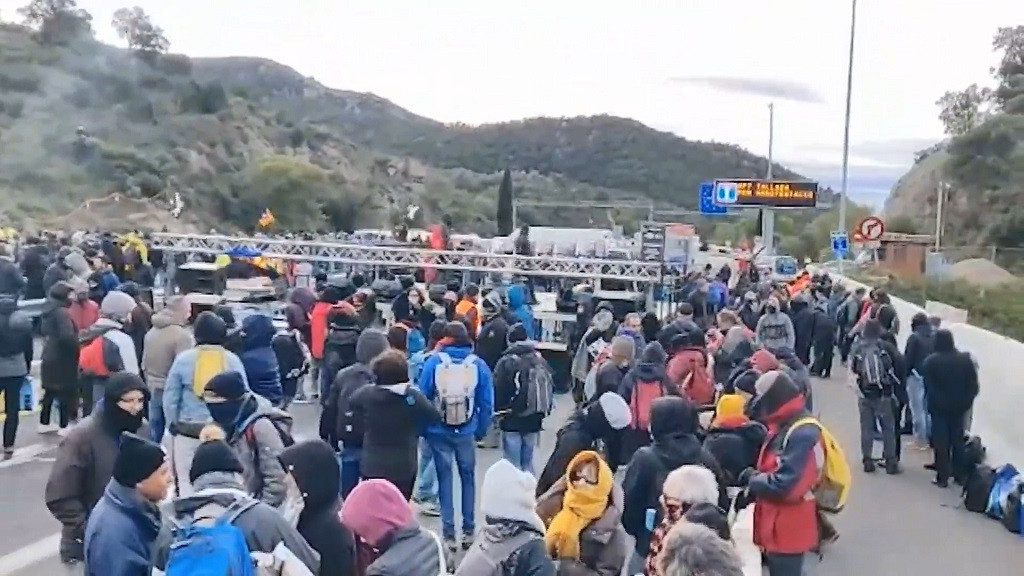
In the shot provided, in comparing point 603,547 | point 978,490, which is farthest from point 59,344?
point 978,490

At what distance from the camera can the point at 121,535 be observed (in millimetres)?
4555

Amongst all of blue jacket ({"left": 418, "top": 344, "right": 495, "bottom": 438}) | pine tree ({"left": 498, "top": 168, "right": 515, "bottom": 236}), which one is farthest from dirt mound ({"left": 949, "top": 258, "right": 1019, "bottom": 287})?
pine tree ({"left": 498, "top": 168, "right": 515, "bottom": 236})

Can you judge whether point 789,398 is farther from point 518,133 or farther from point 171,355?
point 518,133

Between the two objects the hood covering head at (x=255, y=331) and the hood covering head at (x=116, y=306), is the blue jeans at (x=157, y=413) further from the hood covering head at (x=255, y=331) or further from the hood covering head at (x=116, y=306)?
the hood covering head at (x=116, y=306)

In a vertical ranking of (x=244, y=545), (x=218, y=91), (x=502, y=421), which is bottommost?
(x=502, y=421)

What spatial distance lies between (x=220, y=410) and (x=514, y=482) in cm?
215

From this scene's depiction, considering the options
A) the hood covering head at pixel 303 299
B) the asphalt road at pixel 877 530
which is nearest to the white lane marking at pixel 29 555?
the asphalt road at pixel 877 530

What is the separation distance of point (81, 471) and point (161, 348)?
12.7 feet

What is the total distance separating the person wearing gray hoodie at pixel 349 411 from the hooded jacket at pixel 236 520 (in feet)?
11.5

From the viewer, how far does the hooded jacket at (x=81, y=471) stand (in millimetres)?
5914

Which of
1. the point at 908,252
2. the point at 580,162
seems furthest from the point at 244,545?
the point at 580,162

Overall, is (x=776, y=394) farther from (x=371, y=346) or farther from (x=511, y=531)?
(x=371, y=346)

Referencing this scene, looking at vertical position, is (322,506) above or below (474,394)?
above

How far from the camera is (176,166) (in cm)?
7275
